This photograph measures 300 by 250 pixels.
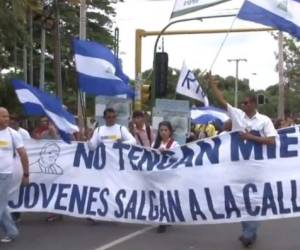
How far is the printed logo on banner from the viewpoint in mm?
10336

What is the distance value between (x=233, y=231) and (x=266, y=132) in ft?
5.67

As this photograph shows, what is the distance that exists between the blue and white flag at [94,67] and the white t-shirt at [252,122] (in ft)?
12.1

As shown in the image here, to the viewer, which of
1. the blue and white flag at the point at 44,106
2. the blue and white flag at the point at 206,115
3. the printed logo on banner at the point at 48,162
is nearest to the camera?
the printed logo on banner at the point at 48,162

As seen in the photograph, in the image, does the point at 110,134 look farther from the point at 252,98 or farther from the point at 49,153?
the point at 252,98

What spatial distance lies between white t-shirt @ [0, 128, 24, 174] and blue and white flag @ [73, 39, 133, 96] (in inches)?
125

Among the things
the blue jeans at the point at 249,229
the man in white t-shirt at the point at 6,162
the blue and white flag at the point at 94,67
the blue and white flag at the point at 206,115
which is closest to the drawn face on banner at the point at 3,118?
the man in white t-shirt at the point at 6,162

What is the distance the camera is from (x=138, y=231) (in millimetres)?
9977

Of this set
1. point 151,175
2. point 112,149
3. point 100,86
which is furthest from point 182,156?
point 100,86

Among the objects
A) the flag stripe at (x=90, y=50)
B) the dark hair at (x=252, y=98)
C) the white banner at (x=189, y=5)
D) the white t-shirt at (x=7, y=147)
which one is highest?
the white banner at (x=189, y=5)

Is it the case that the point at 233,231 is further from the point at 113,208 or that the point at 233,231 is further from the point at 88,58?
the point at 88,58

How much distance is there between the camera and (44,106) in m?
10.9

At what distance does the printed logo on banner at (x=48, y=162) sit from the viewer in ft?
Answer: 33.9

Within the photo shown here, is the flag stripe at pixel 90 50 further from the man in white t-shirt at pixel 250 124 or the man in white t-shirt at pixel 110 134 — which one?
the man in white t-shirt at pixel 250 124

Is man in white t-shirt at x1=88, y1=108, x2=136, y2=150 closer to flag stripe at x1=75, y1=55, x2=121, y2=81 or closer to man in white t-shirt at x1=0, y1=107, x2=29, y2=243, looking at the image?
flag stripe at x1=75, y1=55, x2=121, y2=81
